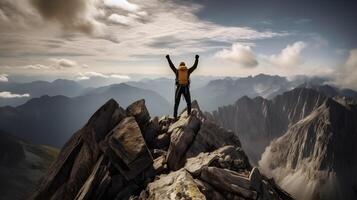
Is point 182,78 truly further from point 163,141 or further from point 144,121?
point 163,141

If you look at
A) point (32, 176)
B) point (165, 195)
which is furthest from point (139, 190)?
point (32, 176)

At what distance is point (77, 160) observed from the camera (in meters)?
24.3

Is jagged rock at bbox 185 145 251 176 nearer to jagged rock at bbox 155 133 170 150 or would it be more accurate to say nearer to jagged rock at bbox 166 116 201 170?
jagged rock at bbox 166 116 201 170

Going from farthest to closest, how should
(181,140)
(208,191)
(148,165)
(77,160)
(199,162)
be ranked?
(181,140) < (77,160) < (148,165) < (199,162) < (208,191)

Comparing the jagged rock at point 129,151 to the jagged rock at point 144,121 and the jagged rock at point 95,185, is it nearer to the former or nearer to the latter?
the jagged rock at point 95,185

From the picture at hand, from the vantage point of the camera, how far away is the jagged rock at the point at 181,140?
23.2m

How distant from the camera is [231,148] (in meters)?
24.1

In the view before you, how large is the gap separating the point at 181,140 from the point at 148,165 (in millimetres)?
4070

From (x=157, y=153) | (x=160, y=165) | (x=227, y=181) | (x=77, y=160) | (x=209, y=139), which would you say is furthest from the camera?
(x=209, y=139)

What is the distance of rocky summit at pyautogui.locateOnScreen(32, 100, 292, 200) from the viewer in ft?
63.7

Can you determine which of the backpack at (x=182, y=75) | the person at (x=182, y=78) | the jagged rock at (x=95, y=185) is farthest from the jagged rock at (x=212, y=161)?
the backpack at (x=182, y=75)

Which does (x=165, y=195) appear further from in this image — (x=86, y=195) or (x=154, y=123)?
(x=154, y=123)

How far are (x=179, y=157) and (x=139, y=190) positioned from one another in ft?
14.9

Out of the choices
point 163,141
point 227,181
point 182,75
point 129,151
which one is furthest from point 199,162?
point 182,75
